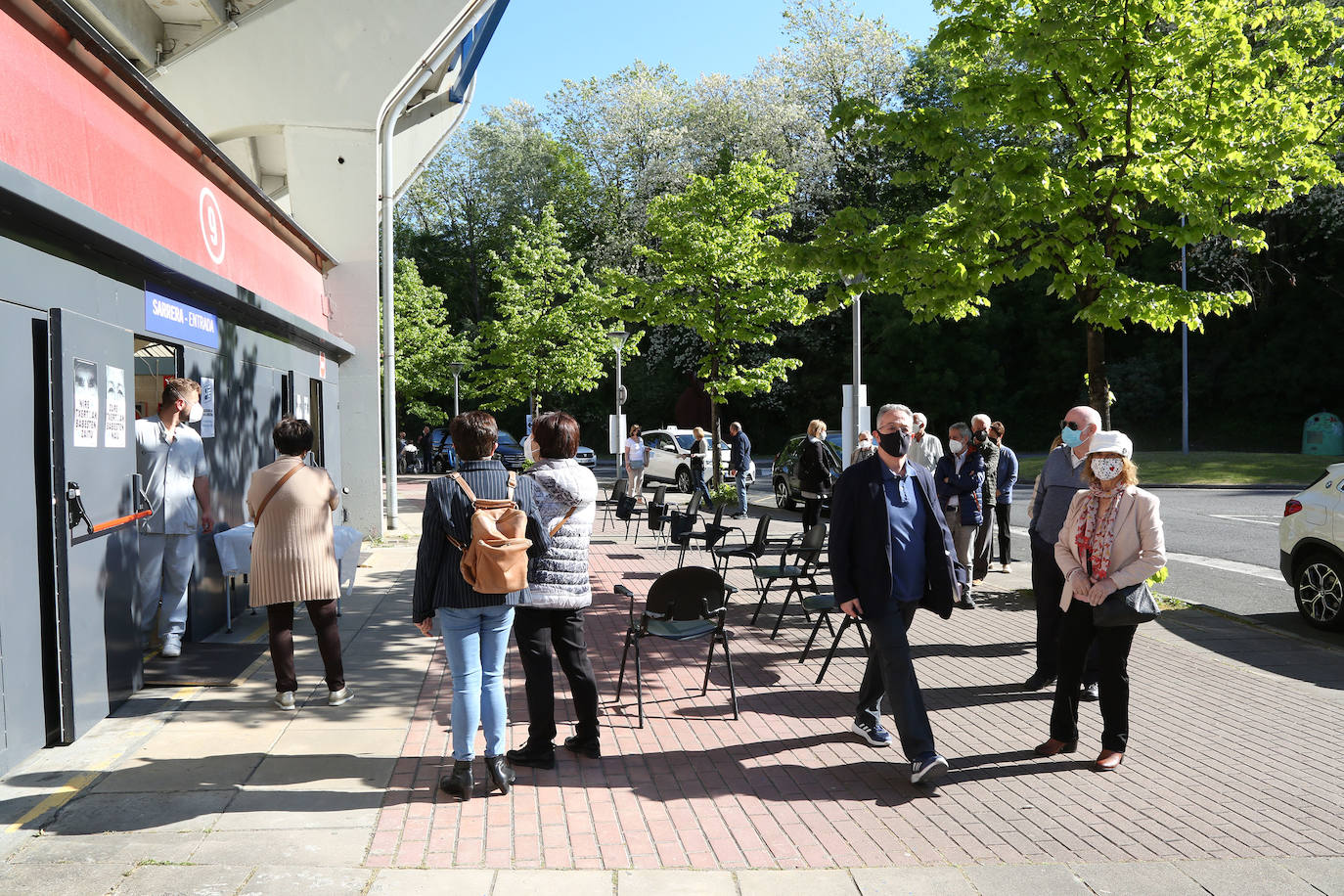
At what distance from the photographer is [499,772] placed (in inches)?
192

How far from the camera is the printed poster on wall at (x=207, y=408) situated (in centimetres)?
843

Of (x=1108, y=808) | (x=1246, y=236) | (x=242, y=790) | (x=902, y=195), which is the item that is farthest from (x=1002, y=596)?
(x=902, y=195)

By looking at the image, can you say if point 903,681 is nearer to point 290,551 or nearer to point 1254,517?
point 290,551

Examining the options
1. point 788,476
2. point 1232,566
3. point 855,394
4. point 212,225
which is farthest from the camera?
point 788,476

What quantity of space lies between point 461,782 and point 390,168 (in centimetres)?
1507

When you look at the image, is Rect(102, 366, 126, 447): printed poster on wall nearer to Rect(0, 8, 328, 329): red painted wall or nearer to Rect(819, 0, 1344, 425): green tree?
Rect(0, 8, 328, 329): red painted wall

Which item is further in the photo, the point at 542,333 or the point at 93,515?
the point at 542,333

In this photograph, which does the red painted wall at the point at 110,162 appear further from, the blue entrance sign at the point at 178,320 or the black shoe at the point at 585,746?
the black shoe at the point at 585,746

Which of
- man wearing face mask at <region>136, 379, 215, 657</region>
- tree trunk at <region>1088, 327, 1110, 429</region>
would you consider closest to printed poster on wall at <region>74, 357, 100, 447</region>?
man wearing face mask at <region>136, 379, 215, 657</region>

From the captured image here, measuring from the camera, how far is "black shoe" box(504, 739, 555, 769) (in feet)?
17.2

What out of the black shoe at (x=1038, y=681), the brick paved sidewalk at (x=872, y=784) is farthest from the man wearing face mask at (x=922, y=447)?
the black shoe at (x=1038, y=681)

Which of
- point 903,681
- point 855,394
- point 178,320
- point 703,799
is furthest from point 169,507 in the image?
point 855,394

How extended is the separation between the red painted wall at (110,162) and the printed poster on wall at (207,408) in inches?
45.6

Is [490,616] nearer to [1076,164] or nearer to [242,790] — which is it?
[242,790]
